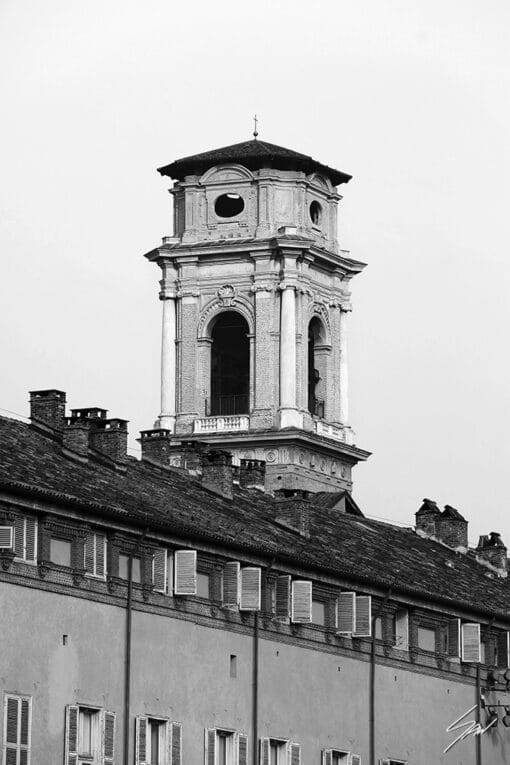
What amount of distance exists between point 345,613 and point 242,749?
7.41 m

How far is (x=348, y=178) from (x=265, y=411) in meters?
14.6

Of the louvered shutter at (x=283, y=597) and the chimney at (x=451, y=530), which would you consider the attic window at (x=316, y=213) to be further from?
the louvered shutter at (x=283, y=597)

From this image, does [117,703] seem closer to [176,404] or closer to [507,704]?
[507,704]

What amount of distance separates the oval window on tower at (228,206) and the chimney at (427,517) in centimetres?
4639

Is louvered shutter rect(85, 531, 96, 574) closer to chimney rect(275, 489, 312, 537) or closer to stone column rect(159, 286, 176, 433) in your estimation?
chimney rect(275, 489, 312, 537)

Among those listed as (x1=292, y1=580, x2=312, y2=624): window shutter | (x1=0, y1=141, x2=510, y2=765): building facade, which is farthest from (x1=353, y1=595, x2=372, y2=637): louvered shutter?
(x1=292, y1=580, x2=312, y2=624): window shutter

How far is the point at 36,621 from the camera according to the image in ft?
230

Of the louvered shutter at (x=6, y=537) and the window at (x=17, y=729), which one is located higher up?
the louvered shutter at (x=6, y=537)

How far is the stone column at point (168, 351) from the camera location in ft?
494

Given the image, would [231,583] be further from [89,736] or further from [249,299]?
[249,299]

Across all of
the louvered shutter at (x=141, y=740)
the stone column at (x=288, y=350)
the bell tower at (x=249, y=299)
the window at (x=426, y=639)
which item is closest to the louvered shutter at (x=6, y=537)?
the louvered shutter at (x=141, y=740)

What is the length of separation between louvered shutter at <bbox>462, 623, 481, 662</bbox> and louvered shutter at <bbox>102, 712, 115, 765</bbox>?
1990cm

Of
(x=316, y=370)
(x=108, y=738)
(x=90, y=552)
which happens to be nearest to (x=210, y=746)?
(x=108, y=738)

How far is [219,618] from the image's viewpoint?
255ft
